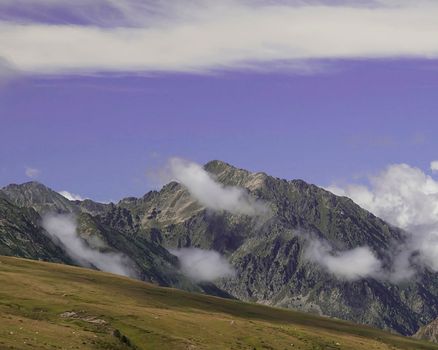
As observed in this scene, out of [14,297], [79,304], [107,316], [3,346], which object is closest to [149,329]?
[107,316]

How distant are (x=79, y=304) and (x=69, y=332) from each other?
50027 mm

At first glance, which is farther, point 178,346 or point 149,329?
point 149,329

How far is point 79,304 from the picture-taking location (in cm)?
19462

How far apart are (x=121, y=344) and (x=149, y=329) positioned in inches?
1196

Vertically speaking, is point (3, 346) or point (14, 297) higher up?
point (14, 297)

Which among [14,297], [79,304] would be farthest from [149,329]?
[14,297]

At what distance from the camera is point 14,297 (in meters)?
195

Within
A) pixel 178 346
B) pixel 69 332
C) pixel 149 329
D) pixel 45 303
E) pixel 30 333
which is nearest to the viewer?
pixel 30 333

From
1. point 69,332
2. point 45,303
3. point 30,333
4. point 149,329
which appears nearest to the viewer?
point 30,333

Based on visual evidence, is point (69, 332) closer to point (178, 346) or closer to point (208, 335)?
point (178, 346)

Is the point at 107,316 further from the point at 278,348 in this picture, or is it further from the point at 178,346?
the point at 278,348

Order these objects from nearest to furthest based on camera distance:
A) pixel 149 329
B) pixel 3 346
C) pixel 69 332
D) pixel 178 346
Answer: pixel 3 346 < pixel 69 332 < pixel 178 346 < pixel 149 329

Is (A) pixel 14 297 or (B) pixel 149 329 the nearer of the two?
(B) pixel 149 329

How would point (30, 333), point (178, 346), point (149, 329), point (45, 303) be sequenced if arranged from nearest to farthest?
point (30, 333), point (178, 346), point (149, 329), point (45, 303)
